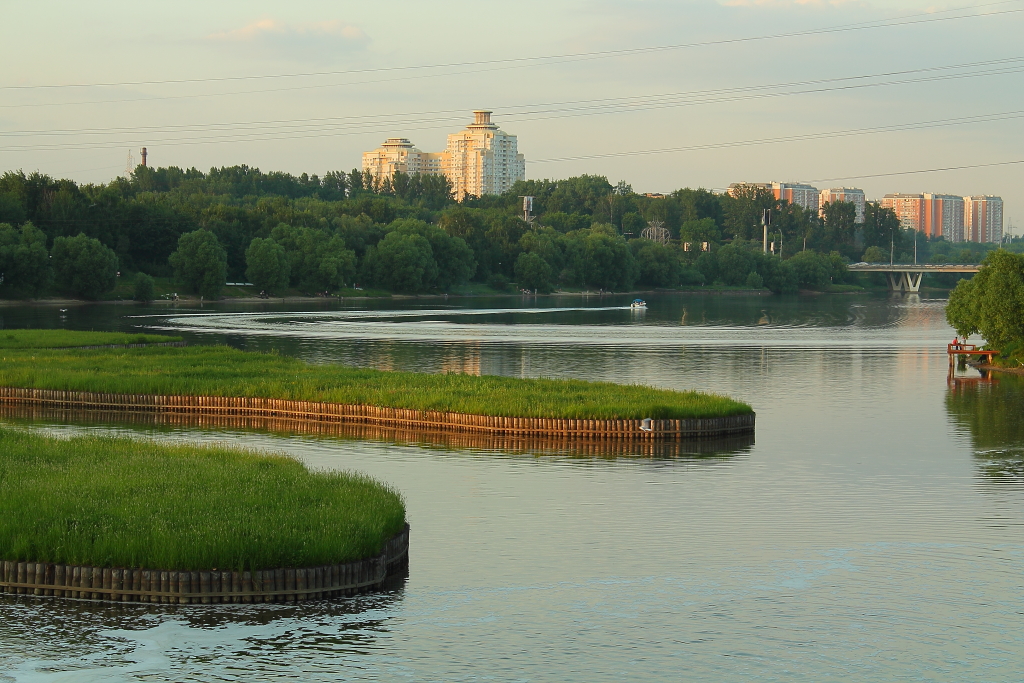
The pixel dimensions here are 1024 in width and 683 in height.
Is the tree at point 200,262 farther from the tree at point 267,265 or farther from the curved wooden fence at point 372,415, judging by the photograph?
the curved wooden fence at point 372,415

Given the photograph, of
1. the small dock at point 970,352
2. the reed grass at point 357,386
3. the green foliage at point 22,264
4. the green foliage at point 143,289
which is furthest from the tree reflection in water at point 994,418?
the green foliage at point 143,289

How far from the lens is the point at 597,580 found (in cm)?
2388

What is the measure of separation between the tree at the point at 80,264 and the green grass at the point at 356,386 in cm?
9580

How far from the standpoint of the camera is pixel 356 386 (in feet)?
166

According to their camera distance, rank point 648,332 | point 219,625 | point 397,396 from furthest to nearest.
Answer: point 648,332
point 397,396
point 219,625

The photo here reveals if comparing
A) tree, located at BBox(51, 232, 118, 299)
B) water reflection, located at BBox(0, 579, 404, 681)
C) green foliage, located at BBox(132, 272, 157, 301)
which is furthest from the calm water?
green foliage, located at BBox(132, 272, 157, 301)

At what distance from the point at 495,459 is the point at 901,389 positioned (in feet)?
109

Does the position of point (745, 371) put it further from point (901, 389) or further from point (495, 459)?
point (495, 459)

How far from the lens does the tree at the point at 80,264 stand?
153625mm

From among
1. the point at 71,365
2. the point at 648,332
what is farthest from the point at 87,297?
the point at 71,365

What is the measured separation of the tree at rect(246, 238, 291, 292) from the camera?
181 meters

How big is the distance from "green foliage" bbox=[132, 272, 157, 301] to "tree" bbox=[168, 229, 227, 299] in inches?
278

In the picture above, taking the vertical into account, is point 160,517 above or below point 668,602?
above

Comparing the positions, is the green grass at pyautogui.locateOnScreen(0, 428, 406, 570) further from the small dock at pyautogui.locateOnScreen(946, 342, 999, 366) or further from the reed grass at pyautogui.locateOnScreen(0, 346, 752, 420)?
the small dock at pyautogui.locateOnScreen(946, 342, 999, 366)
